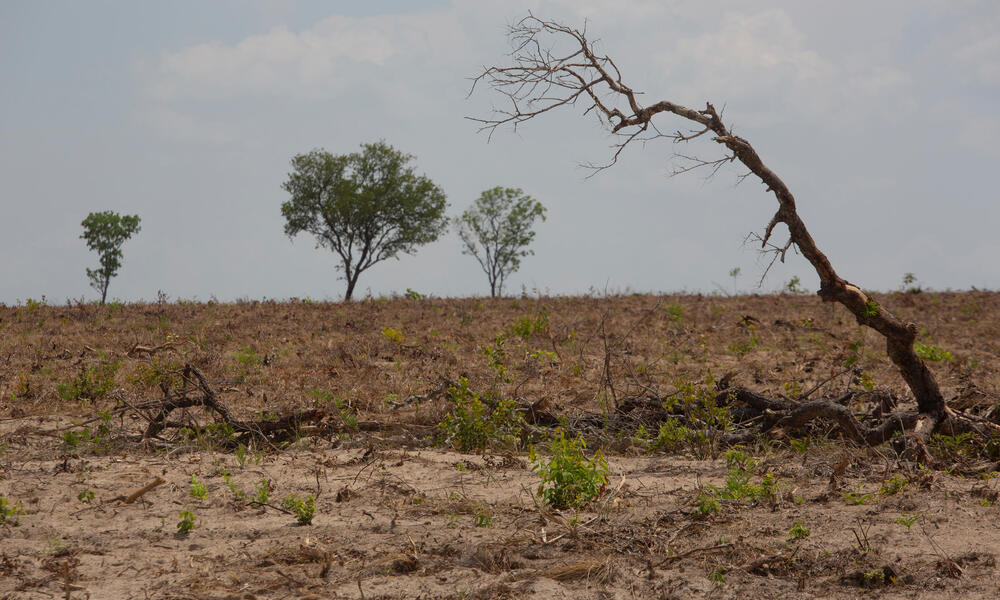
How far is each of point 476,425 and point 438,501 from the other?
1944 mm

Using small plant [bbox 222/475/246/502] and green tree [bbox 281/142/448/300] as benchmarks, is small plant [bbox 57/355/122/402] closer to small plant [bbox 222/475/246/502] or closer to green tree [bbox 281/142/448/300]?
small plant [bbox 222/475/246/502]

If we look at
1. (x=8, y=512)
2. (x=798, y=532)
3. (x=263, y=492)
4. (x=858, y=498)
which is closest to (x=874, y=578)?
(x=798, y=532)

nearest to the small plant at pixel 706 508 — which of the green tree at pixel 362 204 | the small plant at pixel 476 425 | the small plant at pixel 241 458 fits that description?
the small plant at pixel 476 425

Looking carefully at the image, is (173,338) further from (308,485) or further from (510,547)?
(510,547)

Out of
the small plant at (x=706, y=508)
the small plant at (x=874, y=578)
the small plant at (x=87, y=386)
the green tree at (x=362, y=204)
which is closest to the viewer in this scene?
the small plant at (x=874, y=578)

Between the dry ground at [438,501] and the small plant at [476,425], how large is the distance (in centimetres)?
20

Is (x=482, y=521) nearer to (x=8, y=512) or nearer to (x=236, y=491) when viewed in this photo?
(x=236, y=491)

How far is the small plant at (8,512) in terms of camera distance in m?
5.04

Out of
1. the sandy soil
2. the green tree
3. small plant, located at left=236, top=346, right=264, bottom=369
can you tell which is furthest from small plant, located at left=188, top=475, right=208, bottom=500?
the green tree

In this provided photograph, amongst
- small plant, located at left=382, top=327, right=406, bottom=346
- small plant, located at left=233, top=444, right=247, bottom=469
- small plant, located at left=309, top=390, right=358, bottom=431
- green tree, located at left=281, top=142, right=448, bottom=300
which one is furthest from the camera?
green tree, located at left=281, top=142, right=448, bottom=300

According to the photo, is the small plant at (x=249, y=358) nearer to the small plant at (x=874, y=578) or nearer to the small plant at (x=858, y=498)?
the small plant at (x=858, y=498)

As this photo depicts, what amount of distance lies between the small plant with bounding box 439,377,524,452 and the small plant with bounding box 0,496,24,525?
359 cm

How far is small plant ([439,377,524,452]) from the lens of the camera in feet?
24.5

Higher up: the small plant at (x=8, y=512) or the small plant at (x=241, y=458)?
the small plant at (x=241, y=458)
